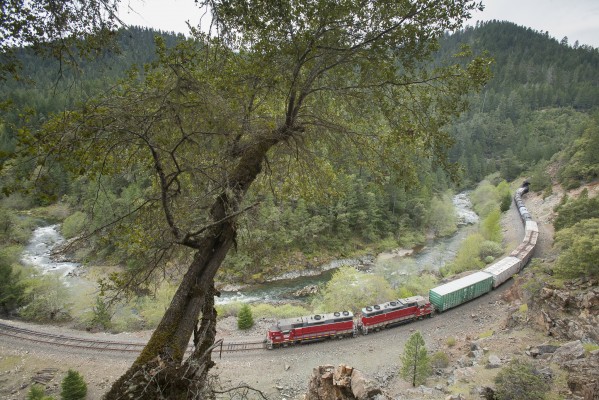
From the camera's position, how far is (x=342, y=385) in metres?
9.95

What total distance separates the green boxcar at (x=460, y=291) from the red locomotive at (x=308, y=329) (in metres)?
5.63

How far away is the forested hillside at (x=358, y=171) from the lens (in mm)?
3463

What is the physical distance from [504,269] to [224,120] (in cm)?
2330

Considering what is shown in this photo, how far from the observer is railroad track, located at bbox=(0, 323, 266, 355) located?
15748mm

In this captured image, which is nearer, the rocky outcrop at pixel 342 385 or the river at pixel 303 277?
A: the rocky outcrop at pixel 342 385

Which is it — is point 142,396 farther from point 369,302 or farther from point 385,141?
point 369,302

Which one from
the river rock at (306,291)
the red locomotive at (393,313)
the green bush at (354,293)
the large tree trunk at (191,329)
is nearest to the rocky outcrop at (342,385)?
the red locomotive at (393,313)

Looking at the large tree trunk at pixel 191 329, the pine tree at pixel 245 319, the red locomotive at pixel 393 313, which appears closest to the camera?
the large tree trunk at pixel 191 329

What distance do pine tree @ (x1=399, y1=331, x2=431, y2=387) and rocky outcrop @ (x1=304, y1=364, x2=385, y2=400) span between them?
3231 mm

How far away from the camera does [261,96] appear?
534 cm

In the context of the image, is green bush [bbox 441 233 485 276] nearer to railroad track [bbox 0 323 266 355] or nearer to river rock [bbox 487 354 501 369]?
river rock [bbox 487 354 501 369]

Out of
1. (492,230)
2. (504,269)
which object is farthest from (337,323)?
(492,230)

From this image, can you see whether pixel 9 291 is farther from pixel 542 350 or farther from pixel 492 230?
Answer: pixel 492 230

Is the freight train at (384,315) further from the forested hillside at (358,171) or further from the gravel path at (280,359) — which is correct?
the forested hillside at (358,171)
